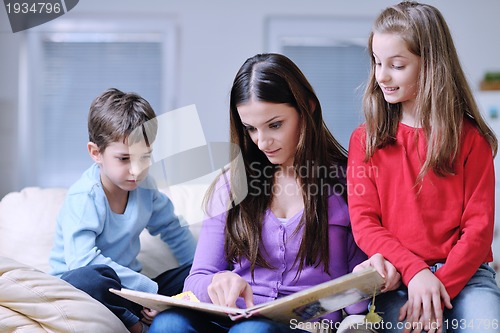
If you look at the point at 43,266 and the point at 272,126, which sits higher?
the point at 272,126

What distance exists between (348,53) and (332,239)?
279cm

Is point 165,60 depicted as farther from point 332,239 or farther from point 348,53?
point 332,239

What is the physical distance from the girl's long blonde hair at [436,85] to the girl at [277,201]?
23 cm

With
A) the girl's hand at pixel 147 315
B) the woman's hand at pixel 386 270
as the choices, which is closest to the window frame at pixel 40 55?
the girl's hand at pixel 147 315

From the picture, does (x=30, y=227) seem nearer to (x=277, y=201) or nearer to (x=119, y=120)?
(x=119, y=120)

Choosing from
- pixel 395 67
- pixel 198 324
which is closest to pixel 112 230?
pixel 198 324

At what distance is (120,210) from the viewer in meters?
1.75

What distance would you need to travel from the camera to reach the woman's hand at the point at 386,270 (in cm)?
128

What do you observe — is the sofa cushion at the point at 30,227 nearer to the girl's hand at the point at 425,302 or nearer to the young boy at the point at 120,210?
the young boy at the point at 120,210

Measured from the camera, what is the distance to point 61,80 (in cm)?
398

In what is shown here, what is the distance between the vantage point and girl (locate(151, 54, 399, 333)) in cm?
142

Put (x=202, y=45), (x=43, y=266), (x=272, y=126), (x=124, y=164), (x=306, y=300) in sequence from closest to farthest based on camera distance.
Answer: (x=306, y=300), (x=272, y=126), (x=124, y=164), (x=43, y=266), (x=202, y=45)

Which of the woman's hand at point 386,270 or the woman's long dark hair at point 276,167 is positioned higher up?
the woman's long dark hair at point 276,167

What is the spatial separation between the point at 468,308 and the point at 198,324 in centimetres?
50
